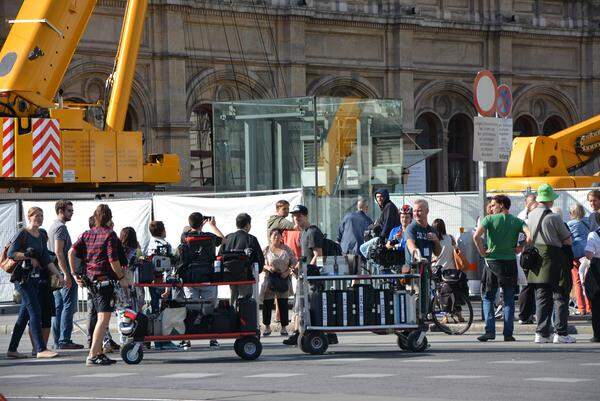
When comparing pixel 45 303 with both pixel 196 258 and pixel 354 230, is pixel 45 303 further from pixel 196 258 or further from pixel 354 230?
pixel 354 230

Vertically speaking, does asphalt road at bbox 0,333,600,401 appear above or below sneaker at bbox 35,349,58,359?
below

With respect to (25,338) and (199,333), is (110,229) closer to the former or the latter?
(199,333)

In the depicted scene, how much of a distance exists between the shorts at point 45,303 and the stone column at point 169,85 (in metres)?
22.4

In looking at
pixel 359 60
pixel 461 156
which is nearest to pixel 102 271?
pixel 359 60

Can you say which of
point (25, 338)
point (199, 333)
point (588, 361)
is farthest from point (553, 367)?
point (25, 338)

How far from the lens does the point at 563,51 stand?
5122 centimetres

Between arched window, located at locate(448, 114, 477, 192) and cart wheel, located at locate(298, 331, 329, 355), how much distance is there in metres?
32.2

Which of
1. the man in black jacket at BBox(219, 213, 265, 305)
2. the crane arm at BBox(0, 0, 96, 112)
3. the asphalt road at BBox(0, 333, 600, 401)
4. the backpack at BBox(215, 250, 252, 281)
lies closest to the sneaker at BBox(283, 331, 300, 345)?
the asphalt road at BBox(0, 333, 600, 401)

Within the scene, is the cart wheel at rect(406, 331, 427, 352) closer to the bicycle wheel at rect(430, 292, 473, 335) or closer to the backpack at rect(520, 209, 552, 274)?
the backpack at rect(520, 209, 552, 274)

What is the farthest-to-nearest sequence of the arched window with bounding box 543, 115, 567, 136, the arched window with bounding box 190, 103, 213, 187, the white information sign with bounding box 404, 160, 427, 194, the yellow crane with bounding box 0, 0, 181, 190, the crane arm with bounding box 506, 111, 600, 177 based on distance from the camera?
the arched window with bounding box 543, 115, 567, 136 → the arched window with bounding box 190, 103, 213, 187 → the white information sign with bounding box 404, 160, 427, 194 → the crane arm with bounding box 506, 111, 600, 177 → the yellow crane with bounding box 0, 0, 181, 190

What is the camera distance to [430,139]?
162ft

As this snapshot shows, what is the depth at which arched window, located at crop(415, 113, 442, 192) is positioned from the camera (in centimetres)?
4866

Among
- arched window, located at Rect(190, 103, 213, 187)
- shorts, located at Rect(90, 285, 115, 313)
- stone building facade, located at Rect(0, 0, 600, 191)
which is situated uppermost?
stone building facade, located at Rect(0, 0, 600, 191)

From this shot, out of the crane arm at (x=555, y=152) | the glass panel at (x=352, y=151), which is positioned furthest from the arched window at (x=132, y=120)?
the glass panel at (x=352, y=151)
